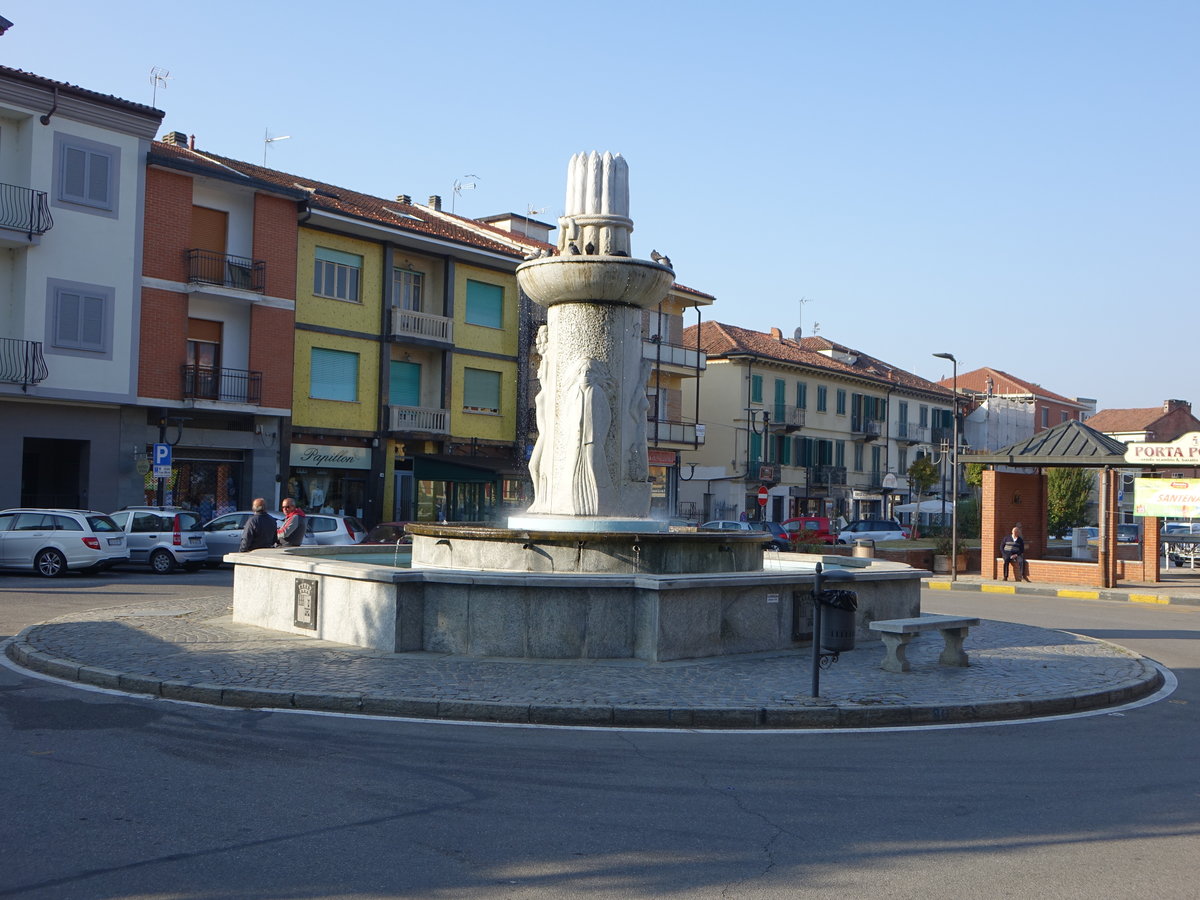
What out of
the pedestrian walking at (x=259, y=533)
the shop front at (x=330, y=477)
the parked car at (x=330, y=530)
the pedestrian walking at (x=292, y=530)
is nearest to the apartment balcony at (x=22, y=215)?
the shop front at (x=330, y=477)

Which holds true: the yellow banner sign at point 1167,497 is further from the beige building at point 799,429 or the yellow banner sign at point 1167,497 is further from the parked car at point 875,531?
the beige building at point 799,429

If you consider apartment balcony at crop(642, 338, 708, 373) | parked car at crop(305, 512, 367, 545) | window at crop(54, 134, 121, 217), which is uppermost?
window at crop(54, 134, 121, 217)

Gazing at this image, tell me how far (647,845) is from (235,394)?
3042 centimetres

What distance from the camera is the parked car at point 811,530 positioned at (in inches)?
1594

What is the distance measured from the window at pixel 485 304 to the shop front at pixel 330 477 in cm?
693

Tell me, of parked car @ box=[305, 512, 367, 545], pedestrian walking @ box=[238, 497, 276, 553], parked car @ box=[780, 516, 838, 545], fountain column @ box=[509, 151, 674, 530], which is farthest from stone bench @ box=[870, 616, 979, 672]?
parked car @ box=[780, 516, 838, 545]

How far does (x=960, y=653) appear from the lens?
12.0m

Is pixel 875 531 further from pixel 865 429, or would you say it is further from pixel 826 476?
pixel 865 429

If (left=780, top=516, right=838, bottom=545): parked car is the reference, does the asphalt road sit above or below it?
below

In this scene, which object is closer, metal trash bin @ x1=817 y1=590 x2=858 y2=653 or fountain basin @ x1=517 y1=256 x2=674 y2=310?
metal trash bin @ x1=817 y1=590 x2=858 y2=653

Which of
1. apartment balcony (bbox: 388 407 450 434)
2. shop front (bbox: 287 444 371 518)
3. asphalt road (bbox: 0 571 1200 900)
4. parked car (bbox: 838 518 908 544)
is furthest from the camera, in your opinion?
parked car (bbox: 838 518 908 544)

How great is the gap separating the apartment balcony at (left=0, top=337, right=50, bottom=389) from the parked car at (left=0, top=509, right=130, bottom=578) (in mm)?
6674

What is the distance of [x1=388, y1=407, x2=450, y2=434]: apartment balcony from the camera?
3894 centimetres

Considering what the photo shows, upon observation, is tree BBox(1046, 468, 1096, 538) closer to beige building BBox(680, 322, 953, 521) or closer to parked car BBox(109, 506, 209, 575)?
beige building BBox(680, 322, 953, 521)
